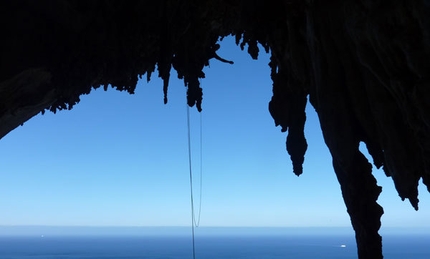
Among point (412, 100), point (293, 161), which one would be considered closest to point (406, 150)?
point (412, 100)

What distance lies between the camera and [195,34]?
38.5 feet

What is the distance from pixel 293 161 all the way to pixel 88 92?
6876 mm

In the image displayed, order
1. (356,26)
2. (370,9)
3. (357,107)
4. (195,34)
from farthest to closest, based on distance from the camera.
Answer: (195,34)
(357,107)
(356,26)
(370,9)

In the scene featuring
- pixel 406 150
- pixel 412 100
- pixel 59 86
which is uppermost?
pixel 59 86

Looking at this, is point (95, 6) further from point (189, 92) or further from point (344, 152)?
point (344, 152)

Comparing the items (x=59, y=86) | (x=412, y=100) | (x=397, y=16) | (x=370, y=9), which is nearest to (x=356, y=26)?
(x=370, y=9)

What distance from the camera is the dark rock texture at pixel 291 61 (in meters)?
6.16

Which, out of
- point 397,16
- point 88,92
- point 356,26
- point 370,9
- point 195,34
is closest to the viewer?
point 397,16

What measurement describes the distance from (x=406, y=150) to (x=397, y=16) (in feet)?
8.26

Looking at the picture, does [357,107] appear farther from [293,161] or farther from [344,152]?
[293,161]

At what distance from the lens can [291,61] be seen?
9.34 meters

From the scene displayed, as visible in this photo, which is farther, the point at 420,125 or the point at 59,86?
the point at 59,86

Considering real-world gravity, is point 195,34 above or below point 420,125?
above

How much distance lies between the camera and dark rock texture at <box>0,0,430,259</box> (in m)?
6.16
